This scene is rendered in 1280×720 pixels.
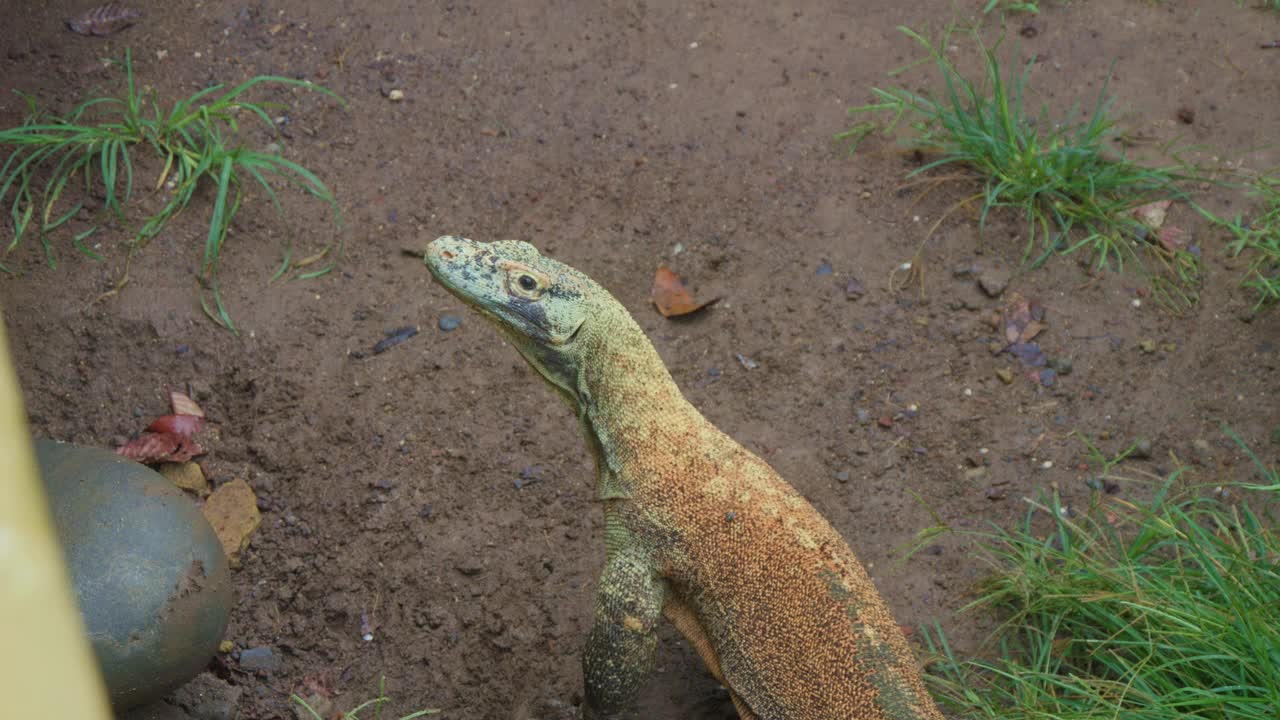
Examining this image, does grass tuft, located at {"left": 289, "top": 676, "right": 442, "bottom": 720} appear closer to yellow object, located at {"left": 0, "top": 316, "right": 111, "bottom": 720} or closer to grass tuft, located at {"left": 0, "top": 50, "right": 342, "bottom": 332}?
grass tuft, located at {"left": 0, "top": 50, "right": 342, "bottom": 332}

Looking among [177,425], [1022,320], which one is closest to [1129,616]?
[1022,320]

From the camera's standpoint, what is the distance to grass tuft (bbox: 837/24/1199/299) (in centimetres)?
428

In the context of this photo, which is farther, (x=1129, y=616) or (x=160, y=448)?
(x=160, y=448)

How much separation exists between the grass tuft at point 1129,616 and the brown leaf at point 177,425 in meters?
2.66

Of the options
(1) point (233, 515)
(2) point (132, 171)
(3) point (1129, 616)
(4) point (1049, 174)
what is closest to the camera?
(3) point (1129, 616)

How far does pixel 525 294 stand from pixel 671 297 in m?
1.48

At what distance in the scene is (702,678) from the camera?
11.0 ft

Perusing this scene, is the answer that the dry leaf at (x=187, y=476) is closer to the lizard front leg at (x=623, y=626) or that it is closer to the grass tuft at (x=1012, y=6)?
the lizard front leg at (x=623, y=626)

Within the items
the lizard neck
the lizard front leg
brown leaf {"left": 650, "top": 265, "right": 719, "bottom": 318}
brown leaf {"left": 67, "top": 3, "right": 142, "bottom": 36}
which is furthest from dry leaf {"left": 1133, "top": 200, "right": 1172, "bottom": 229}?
brown leaf {"left": 67, "top": 3, "right": 142, "bottom": 36}

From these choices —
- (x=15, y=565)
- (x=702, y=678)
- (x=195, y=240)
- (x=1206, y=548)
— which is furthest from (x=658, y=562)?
(x=195, y=240)

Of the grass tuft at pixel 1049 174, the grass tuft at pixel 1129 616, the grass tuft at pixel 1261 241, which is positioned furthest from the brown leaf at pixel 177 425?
the grass tuft at pixel 1261 241

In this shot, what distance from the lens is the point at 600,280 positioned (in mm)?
4340

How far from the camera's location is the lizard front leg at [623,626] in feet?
9.09

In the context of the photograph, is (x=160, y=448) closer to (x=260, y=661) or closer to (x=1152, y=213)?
(x=260, y=661)
